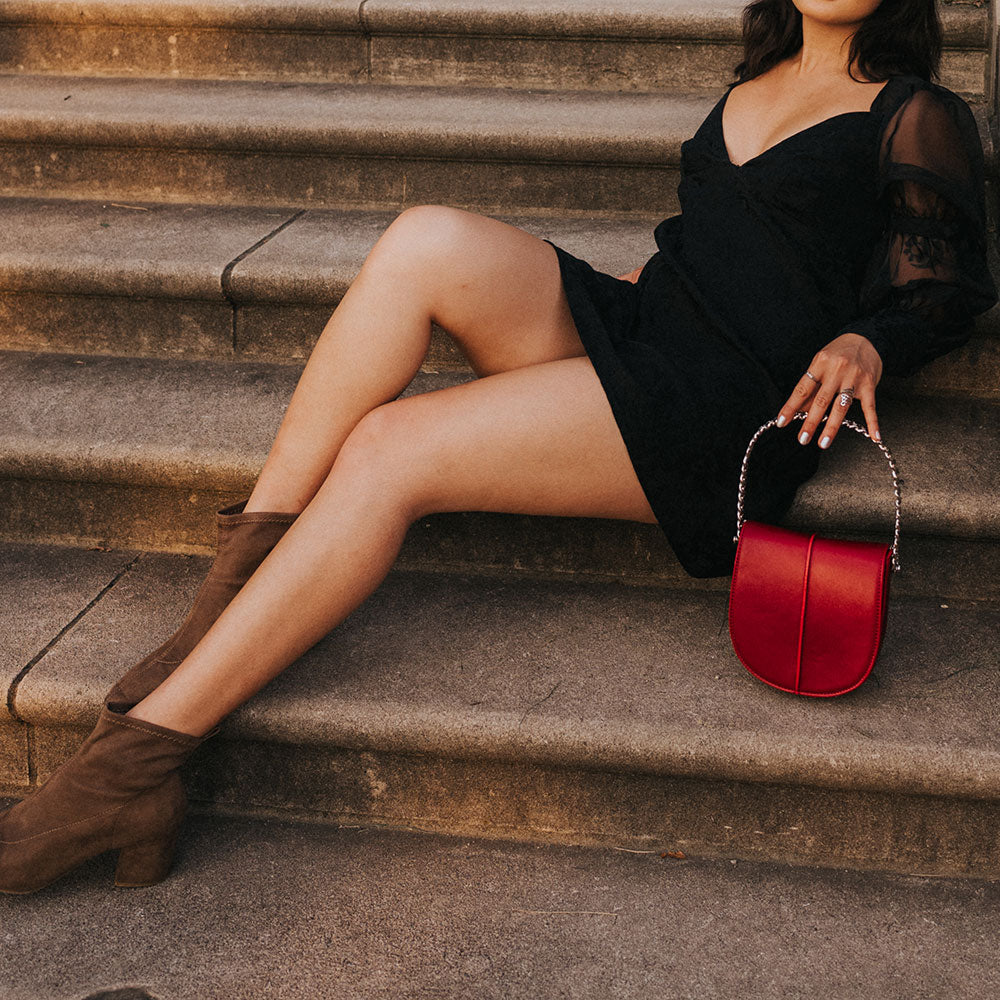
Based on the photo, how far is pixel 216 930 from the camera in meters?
1.69

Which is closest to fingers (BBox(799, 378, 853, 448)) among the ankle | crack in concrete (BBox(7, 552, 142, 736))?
the ankle

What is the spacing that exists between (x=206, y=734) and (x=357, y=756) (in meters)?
0.26

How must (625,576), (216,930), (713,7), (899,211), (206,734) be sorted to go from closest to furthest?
(216,930) < (206,734) < (899,211) < (625,576) < (713,7)

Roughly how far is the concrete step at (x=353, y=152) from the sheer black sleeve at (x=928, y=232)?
3.08 ft

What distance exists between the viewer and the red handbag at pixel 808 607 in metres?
1.70

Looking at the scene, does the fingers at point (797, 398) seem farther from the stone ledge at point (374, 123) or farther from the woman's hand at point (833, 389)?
the stone ledge at point (374, 123)

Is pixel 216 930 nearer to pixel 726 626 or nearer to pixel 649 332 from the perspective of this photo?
pixel 726 626

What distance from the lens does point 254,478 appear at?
2221mm

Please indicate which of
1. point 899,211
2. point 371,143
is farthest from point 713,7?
point 899,211

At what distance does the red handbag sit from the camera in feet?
5.59

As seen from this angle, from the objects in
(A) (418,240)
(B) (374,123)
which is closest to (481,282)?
(A) (418,240)

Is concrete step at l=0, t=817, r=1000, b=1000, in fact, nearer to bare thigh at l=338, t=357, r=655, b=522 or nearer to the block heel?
the block heel

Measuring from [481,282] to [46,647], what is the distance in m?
1.01

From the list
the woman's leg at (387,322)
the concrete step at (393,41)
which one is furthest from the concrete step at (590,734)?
the concrete step at (393,41)
